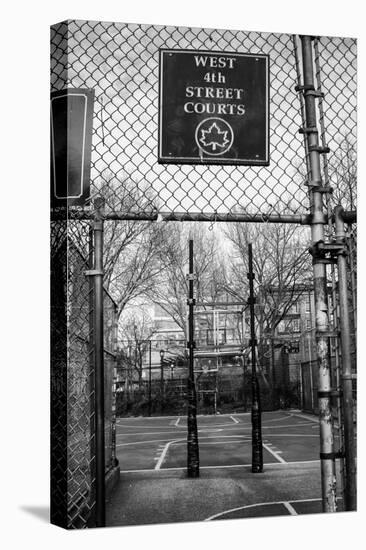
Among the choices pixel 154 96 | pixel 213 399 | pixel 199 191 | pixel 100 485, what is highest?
pixel 154 96

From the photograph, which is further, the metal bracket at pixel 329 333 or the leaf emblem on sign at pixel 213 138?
the leaf emblem on sign at pixel 213 138

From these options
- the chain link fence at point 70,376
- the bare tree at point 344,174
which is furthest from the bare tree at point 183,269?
the chain link fence at point 70,376

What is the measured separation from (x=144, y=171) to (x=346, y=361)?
1472 millimetres

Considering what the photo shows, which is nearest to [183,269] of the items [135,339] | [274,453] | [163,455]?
[135,339]

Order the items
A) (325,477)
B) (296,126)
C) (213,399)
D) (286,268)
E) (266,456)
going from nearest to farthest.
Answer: (325,477) → (296,126) → (266,456) → (286,268) → (213,399)

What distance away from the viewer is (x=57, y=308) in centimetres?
259

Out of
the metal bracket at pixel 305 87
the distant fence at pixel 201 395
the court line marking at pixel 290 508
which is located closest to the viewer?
the metal bracket at pixel 305 87

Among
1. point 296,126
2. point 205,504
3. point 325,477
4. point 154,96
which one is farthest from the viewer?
point 205,504

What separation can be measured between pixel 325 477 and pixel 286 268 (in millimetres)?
11541

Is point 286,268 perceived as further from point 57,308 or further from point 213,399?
point 57,308

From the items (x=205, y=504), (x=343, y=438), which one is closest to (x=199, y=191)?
(x=343, y=438)

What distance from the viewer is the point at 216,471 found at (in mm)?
6988

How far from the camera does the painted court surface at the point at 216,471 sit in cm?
348

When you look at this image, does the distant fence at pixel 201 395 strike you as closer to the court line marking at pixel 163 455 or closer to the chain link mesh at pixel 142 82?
the court line marking at pixel 163 455
